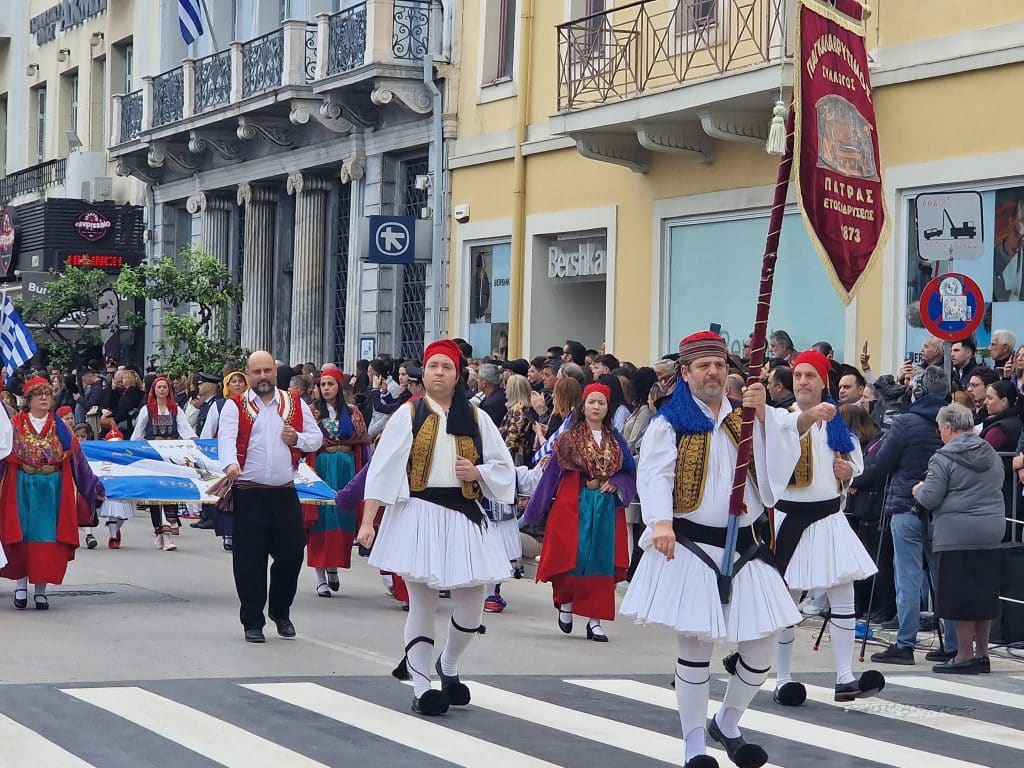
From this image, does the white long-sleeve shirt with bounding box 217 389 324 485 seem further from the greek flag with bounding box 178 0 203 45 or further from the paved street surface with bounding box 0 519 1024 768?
the greek flag with bounding box 178 0 203 45

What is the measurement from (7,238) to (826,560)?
3272 centimetres

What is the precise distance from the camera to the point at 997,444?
12711mm

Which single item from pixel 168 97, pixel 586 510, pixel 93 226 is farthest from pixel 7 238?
pixel 586 510

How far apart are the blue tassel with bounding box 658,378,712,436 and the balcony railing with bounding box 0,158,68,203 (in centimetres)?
3319

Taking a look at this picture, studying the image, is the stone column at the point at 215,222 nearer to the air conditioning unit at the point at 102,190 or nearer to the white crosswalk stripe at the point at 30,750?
the air conditioning unit at the point at 102,190

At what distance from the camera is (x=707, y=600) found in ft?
25.6

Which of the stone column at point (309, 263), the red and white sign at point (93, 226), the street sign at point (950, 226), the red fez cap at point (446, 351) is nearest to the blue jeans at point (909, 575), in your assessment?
the street sign at point (950, 226)

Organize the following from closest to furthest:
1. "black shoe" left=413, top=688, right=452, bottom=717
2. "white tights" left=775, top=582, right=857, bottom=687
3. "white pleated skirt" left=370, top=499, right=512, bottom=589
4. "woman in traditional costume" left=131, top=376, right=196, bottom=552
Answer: "black shoe" left=413, top=688, right=452, bottom=717 → "white pleated skirt" left=370, top=499, right=512, bottom=589 → "white tights" left=775, top=582, right=857, bottom=687 → "woman in traditional costume" left=131, top=376, right=196, bottom=552

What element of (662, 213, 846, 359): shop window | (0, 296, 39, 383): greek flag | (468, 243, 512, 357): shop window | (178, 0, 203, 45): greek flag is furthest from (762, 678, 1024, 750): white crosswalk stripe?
(178, 0, 203, 45): greek flag

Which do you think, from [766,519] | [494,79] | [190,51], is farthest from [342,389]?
[190,51]

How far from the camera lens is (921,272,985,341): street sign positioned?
1316 cm

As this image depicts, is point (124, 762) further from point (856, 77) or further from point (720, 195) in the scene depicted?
point (720, 195)

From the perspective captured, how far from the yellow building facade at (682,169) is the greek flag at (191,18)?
6993 mm

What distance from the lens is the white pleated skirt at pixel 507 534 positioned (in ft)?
32.0
